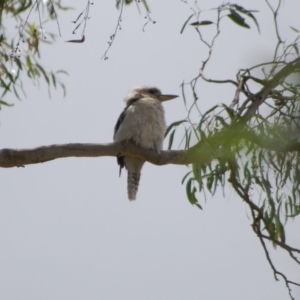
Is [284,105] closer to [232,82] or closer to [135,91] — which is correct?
[232,82]

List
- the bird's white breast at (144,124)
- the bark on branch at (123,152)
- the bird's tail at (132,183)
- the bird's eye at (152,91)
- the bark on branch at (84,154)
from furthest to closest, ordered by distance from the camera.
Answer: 1. the bird's eye at (152,91)
2. the bird's tail at (132,183)
3. the bird's white breast at (144,124)
4. the bark on branch at (84,154)
5. the bark on branch at (123,152)

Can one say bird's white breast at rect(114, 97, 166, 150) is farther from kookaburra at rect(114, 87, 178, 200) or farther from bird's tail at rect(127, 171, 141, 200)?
bird's tail at rect(127, 171, 141, 200)

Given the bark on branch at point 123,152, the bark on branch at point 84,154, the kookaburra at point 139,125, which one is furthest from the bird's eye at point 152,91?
the bark on branch at point 84,154

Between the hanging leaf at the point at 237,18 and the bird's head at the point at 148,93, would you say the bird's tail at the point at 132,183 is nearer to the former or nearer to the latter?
the bird's head at the point at 148,93

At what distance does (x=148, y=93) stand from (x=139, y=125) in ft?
2.44

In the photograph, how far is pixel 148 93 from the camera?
538 cm

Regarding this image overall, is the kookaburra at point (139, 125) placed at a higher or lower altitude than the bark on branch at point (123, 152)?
higher

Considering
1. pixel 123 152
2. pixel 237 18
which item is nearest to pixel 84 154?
pixel 123 152

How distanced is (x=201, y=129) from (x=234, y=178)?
0.31m

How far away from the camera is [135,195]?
5.07 meters

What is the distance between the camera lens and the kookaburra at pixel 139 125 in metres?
4.49

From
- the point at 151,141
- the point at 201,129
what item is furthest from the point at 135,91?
the point at 201,129

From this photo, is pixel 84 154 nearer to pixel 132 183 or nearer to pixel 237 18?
pixel 237 18

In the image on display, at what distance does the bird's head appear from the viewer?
17.4 feet
